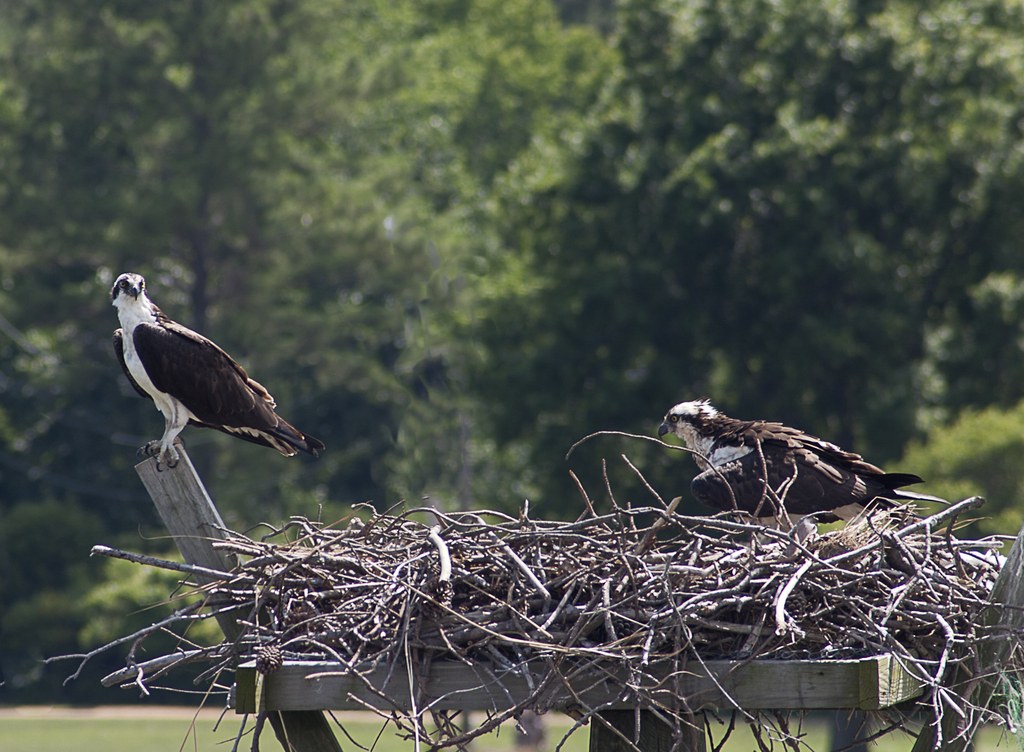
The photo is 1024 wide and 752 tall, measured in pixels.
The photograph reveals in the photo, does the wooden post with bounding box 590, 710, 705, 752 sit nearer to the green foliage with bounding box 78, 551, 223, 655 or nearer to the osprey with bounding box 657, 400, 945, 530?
the osprey with bounding box 657, 400, 945, 530

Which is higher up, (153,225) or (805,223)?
(153,225)

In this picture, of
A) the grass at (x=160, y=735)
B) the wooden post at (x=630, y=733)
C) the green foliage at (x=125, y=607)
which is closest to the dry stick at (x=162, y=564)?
the wooden post at (x=630, y=733)

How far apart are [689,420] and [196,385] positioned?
7.74 feet

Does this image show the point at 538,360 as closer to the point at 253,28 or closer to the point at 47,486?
the point at 253,28

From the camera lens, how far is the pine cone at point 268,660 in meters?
3.20

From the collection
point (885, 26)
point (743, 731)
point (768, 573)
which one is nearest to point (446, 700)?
point (768, 573)

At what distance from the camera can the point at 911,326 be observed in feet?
61.3

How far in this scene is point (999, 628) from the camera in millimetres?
3332

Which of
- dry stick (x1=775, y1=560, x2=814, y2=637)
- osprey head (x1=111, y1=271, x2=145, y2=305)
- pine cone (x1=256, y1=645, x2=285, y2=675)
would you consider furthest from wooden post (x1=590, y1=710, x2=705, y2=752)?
osprey head (x1=111, y1=271, x2=145, y2=305)

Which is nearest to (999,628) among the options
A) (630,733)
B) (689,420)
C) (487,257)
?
(630,733)

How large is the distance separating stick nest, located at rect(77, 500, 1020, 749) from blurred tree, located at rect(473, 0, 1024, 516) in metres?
14.5

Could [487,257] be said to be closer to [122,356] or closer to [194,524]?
[122,356]

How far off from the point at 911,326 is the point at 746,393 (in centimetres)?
265

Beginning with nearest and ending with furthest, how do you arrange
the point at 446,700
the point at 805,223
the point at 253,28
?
1. the point at 446,700
2. the point at 805,223
3. the point at 253,28
